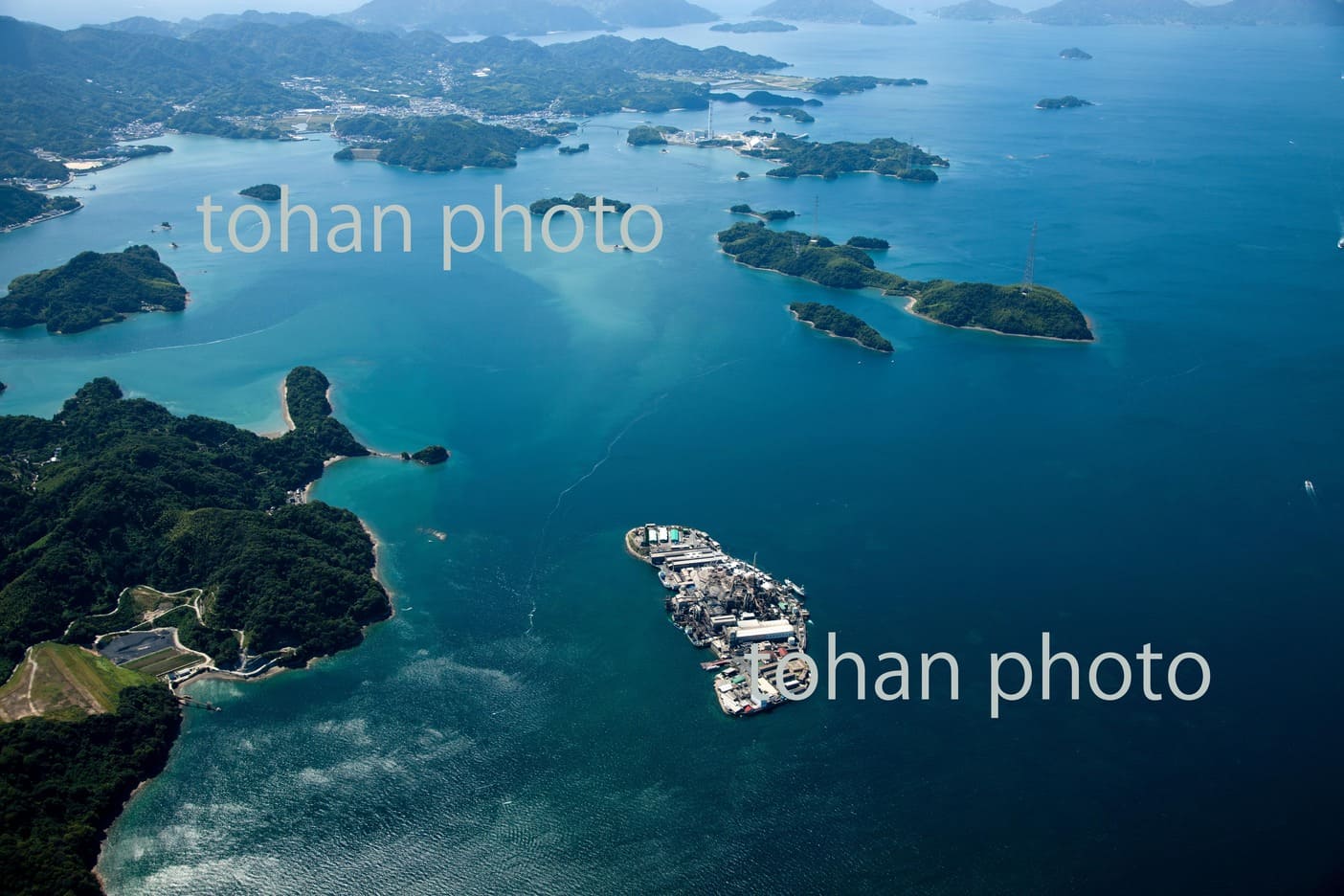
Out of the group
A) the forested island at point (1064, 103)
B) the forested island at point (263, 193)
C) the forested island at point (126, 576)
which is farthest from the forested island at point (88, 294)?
the forested island at point (1064, 103)

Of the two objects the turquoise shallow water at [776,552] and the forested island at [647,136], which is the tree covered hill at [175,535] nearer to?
the turquoise shallow water at [776,552]

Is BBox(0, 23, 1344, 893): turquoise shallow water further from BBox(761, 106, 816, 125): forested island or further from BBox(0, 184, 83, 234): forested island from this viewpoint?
BBox(761, 106, 816, 125): forested island

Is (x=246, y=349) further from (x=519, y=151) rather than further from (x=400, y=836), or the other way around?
(x=519, y=151)

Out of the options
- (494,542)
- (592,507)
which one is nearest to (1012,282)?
(592,507)

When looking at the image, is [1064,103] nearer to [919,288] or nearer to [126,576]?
[919,288]

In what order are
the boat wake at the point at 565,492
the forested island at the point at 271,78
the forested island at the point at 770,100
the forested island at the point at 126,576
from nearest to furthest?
the forested island at the point at 126,576 < the boat wake at the point at 565,492 < the forested island at the point at 271,78 < the forested island at the point at 770,100
